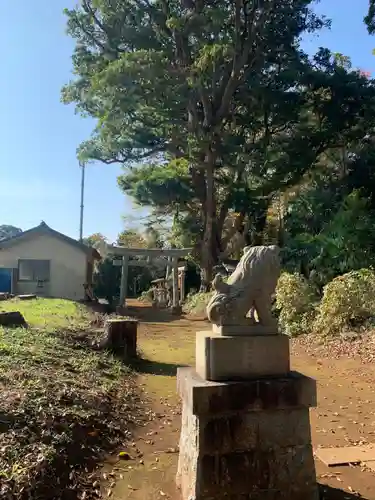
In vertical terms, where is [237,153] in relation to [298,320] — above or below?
above

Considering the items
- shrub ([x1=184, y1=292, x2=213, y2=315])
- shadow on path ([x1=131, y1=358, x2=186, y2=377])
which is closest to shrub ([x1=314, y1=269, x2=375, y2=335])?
shadow on path ([x1=131, y1=358, x2=186, y2=377])

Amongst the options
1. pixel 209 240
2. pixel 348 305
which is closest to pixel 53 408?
pixel 348 305

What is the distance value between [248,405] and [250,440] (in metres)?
0.26

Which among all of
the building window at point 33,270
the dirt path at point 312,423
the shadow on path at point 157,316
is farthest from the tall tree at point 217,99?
the dirt path at point 312,423

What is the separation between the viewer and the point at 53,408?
4582mm

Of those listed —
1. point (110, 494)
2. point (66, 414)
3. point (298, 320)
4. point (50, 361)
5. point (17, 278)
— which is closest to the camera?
point (110, 494)

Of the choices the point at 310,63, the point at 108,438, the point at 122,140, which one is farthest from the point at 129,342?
the point at 310,63

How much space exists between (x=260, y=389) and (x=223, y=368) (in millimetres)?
299

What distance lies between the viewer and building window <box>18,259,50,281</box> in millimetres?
23469

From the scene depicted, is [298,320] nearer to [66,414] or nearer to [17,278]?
[66,414]

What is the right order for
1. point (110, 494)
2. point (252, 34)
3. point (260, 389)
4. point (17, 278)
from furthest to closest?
Answer: point (17, 278) < point (252, 34) < point (110, 494) < point (260, 389)

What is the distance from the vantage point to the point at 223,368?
3.35m

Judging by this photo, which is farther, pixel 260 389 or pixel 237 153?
pixel 237 153

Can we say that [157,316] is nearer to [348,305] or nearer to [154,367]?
[348,305]
